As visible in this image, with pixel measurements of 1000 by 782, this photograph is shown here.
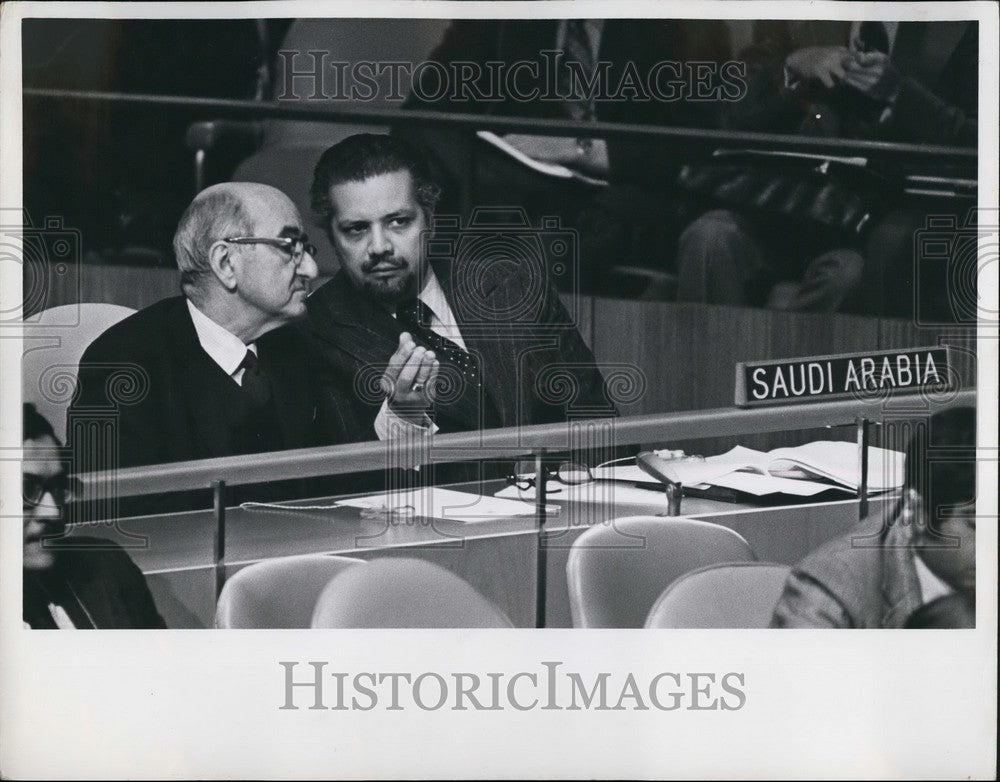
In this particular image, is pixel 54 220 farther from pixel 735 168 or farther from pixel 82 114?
pixel 735 168

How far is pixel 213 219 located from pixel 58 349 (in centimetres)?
47

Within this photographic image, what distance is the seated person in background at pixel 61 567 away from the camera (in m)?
2.61

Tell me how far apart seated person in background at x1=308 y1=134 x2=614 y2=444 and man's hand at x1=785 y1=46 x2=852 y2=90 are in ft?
2.42

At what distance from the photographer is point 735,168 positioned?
260 cm

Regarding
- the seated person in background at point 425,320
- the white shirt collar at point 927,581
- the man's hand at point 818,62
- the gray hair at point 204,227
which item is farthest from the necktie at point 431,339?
the white shirt collar at point 927,581

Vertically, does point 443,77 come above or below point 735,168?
above

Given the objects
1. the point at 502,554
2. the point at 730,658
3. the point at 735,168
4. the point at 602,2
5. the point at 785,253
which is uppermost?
the point at 602,2

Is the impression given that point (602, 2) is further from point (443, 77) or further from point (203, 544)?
point (203, 544)

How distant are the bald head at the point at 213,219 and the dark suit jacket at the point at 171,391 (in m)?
0.08

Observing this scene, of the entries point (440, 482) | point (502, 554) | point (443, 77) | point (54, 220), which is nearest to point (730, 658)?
point (502, 554)

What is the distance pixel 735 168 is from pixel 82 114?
1486mm

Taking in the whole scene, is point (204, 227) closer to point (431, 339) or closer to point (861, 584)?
point (431, 339)

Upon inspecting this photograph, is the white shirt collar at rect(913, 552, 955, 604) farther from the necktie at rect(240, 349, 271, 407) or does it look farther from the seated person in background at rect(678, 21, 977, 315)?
the necktie at rect(240, 349, 271, 407)

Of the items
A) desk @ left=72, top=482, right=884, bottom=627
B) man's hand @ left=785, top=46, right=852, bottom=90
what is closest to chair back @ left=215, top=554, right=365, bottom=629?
desk @ left=72, top=482, right=884, bottom=627
